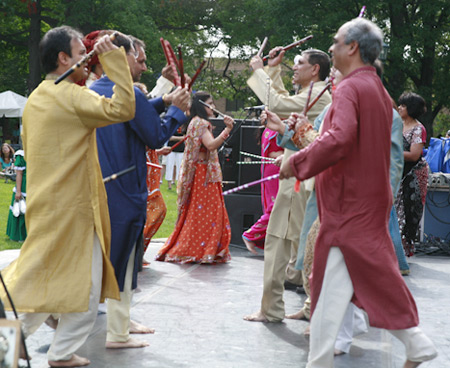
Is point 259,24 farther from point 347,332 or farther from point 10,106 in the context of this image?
point 347,332

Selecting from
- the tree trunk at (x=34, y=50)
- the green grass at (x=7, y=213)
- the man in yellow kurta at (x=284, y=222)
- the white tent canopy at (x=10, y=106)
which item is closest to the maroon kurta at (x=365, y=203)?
the man in yellow kurta at (x=284, y=222)

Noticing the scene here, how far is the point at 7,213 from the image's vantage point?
12.6 meters

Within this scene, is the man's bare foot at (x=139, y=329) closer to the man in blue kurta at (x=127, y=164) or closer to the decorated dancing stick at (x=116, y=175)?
the man in blue kurta at (x=127, y=164)

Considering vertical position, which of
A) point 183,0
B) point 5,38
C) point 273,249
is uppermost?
point 183,0

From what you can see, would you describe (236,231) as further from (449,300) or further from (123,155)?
(123,155)

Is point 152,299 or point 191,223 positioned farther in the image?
point 191,223

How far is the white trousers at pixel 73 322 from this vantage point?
382 cm

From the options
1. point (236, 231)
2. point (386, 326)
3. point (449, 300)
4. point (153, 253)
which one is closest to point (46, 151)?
point (386, 326)

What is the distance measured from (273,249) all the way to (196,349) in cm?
103

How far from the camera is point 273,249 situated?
5.12 m

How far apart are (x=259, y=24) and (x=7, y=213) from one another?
18465 mm

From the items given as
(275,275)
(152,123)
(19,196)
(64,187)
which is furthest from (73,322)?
(19,196)

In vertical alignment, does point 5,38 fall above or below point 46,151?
above

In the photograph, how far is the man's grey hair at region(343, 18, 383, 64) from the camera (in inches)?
135
